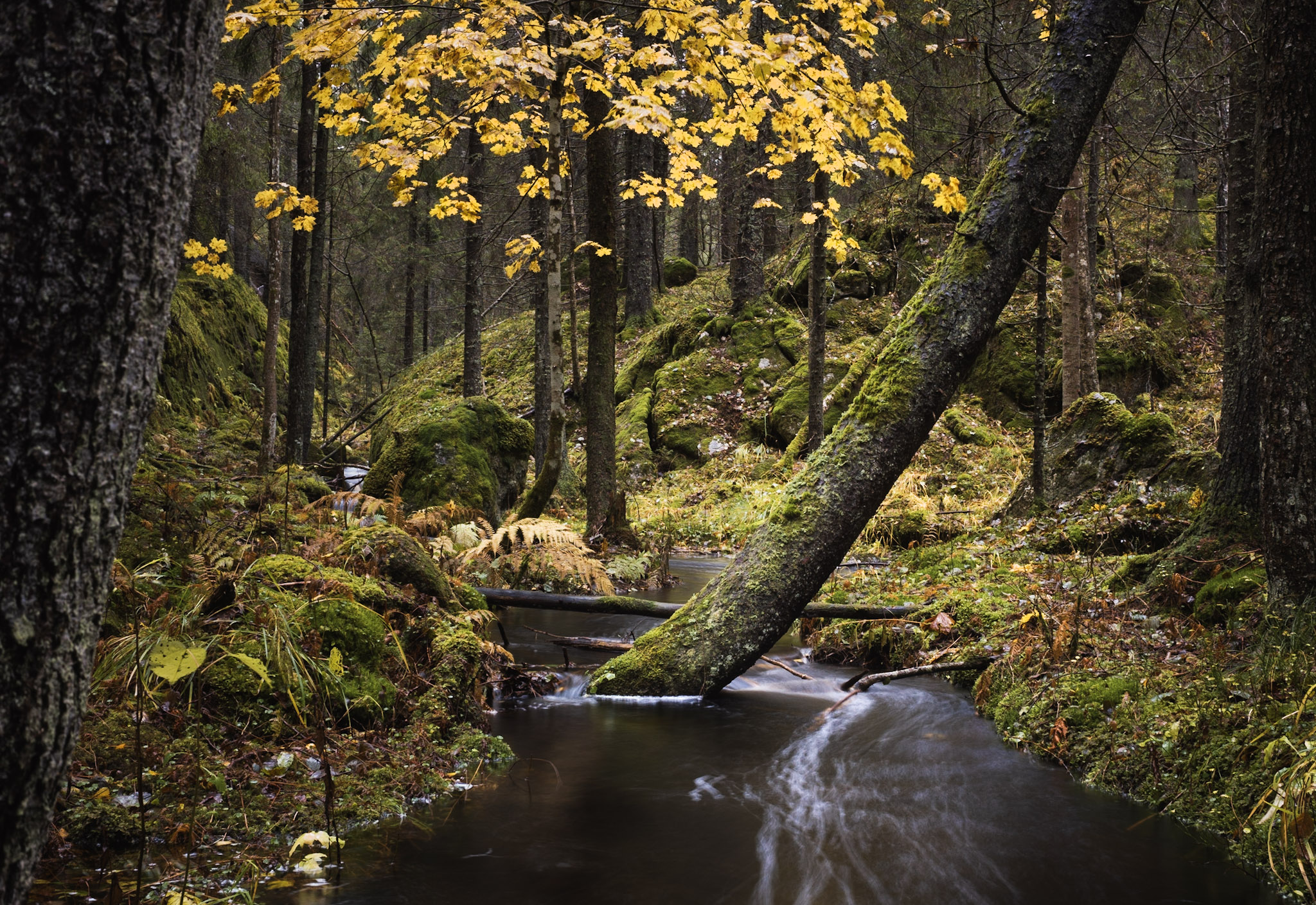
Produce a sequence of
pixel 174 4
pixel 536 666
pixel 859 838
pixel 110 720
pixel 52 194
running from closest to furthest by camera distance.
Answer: pixel 52 194, pixel 174 4, pixel 110 720, pixel 859 838, pixel 536 666

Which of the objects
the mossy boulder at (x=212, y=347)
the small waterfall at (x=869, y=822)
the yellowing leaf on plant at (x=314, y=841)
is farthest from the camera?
the mossy boulder at (x=212, y=347)

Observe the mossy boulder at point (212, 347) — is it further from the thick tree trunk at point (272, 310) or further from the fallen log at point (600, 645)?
the fallen log at point (600, 645)

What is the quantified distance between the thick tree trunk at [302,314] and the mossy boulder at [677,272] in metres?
12.8

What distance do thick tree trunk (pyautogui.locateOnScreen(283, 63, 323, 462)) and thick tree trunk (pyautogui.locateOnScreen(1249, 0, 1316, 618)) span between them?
38.9ft

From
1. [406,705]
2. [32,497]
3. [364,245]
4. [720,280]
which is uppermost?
[364,245]

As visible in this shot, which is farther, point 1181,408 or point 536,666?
point 1181,408

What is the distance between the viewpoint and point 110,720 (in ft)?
10.9

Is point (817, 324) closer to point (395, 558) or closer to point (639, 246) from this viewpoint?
point (395, 558)

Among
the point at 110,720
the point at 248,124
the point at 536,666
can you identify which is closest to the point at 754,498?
the point at 536,666

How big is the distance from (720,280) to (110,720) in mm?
21698

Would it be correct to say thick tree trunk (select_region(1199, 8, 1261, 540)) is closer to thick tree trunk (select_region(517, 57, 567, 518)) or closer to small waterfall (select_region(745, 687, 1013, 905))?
small waterfall (select_region(745, 687, 1013, 905))

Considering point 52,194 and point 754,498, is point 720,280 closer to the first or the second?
point 754,498

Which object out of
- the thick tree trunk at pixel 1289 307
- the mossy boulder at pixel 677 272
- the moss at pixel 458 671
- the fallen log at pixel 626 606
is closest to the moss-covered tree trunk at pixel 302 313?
the fallen log at pixel 626 606

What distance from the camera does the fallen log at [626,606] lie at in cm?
625
